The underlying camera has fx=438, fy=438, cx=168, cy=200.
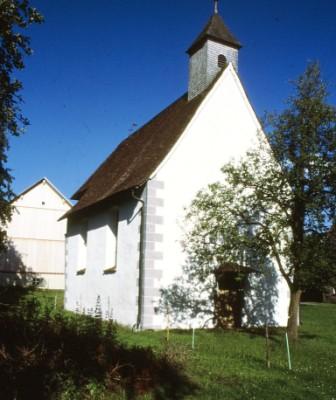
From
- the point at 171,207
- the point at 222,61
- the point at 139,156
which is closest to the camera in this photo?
the point at 171,207

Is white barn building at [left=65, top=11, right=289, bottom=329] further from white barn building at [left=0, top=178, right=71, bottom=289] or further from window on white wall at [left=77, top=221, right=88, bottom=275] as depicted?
white barn building at [left=0, top=178, right=71, bottom=289]

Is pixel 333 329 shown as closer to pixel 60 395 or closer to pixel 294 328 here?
pixel 294 328

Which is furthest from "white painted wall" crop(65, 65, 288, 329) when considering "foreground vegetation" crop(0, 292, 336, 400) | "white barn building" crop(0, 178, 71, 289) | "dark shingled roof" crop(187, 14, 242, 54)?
"white barn building" crop(0, 178, 71, 289)

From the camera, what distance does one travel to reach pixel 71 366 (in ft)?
22.0

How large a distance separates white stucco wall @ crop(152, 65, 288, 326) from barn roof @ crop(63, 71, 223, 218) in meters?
0.43

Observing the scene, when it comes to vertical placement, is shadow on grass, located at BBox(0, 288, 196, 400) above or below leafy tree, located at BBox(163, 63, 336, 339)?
below

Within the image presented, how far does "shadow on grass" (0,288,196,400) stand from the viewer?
6.04m

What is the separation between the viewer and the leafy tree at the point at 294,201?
12.9m

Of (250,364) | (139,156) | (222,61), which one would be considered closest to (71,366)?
(250,364)

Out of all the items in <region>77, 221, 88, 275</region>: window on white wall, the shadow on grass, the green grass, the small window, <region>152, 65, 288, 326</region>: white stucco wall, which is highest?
the small window

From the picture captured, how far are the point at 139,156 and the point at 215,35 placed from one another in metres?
6.32

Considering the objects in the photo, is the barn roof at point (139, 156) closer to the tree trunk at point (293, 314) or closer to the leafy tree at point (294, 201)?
the leafy tree at point (294, 201)

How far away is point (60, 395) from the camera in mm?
6273

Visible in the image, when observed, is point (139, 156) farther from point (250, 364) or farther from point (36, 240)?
point (36, 240)
